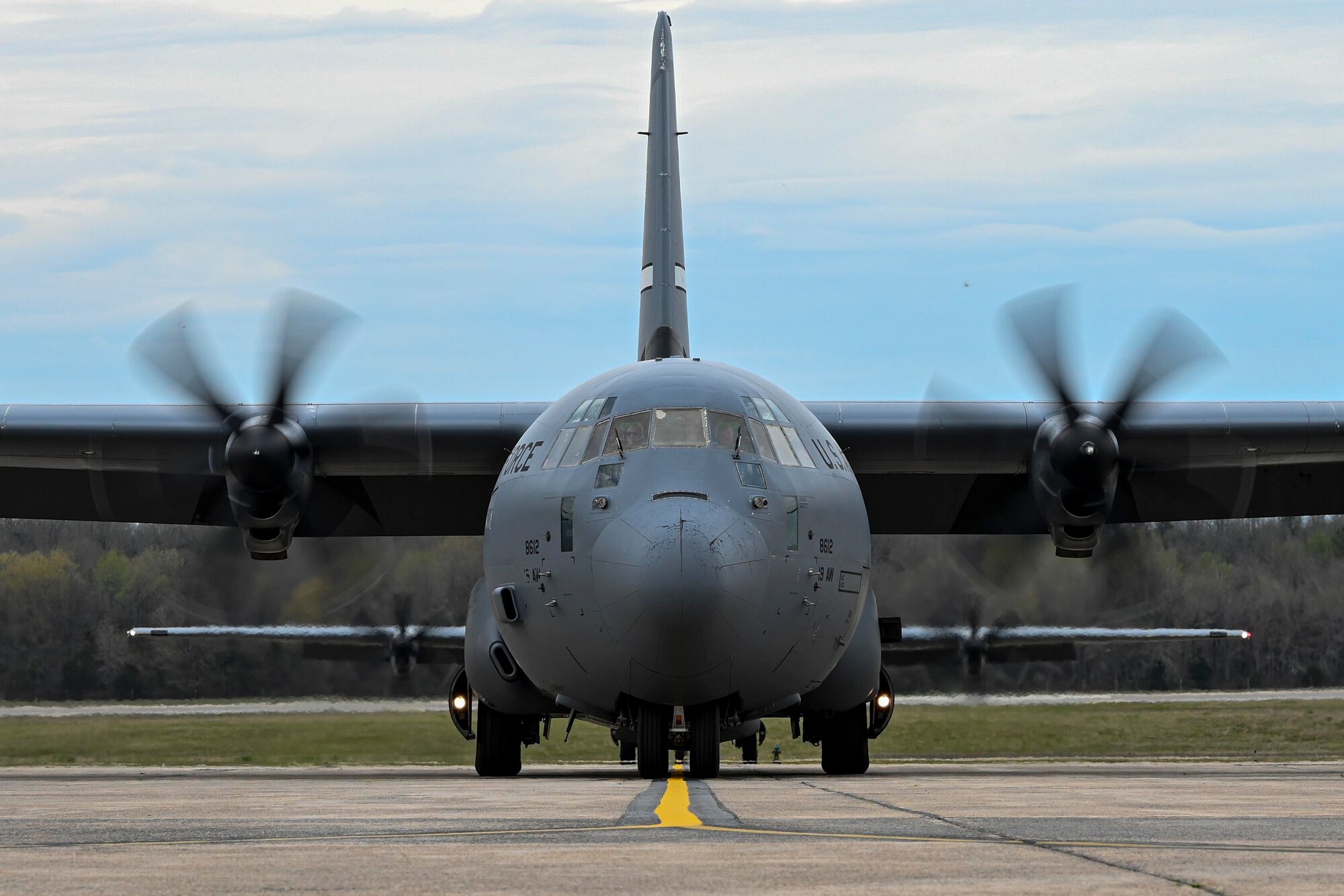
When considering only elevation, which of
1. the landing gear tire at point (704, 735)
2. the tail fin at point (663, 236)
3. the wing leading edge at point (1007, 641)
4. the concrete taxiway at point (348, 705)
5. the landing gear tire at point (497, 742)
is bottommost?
the concrete taxiway at point (348, 705)

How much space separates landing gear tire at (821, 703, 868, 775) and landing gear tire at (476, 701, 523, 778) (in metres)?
3.03

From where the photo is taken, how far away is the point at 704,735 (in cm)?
1219

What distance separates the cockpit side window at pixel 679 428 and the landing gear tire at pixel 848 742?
468cm

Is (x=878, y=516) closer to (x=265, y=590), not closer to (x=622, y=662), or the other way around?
(x=265, y=590)

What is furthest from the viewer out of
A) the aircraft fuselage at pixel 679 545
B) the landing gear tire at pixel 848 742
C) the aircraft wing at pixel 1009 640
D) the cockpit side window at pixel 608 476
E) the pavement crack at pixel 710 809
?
the aircraft wing at pixel 1009 640

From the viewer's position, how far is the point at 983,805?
8.52 meters

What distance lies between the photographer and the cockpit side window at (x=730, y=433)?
39.5 feet

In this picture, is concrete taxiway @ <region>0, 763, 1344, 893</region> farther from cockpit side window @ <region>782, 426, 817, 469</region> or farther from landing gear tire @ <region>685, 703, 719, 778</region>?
cockpit side window @ <region>782, 426, 817, 469</region>

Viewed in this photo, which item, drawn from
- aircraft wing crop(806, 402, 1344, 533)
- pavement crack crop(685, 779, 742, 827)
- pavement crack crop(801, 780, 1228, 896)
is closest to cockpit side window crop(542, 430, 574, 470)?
pavement crack crop(685, 779, 742, 827)

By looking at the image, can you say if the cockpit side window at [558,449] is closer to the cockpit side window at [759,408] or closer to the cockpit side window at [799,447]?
the cockpit side window at [759,408]

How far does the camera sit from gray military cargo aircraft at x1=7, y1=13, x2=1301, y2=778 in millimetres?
11531

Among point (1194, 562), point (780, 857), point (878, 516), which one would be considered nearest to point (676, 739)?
point (780, 857)

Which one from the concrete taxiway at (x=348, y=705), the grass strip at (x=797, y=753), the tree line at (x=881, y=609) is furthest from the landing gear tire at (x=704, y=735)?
the concrete taxiway at (x=348, y=705)

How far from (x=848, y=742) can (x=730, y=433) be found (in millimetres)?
4826
